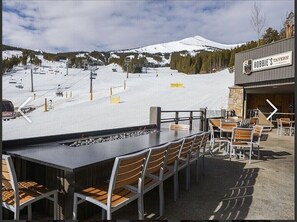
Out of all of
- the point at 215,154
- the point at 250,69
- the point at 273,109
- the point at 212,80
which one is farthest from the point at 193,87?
the point at 215,154

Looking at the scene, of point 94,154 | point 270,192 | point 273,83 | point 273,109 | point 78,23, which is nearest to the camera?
point 94,154

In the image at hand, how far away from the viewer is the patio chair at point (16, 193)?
164 centimetres

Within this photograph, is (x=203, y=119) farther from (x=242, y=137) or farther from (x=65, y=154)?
(x=65, y=154)

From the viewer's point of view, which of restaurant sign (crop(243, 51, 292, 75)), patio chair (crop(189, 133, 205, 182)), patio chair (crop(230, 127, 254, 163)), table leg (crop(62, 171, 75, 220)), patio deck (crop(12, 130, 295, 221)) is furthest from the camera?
restaurant sign (crop(243, 51, 292, 75))

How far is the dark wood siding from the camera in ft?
27.6

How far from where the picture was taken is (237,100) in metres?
11.6

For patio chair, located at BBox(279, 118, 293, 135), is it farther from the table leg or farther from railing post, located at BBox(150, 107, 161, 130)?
the table leg

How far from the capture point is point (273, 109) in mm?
12695

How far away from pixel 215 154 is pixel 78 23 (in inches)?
150

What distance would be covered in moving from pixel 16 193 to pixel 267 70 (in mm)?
9828

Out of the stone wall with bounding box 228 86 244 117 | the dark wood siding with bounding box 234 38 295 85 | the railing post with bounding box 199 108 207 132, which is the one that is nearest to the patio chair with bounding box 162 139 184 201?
the railing post with bounding box 199 108 207 132

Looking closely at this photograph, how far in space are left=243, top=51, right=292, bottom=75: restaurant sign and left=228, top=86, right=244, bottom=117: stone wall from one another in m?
1.13

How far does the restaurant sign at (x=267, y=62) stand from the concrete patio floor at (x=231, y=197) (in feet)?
18.4

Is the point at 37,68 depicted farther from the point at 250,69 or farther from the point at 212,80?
the point at 212,80
